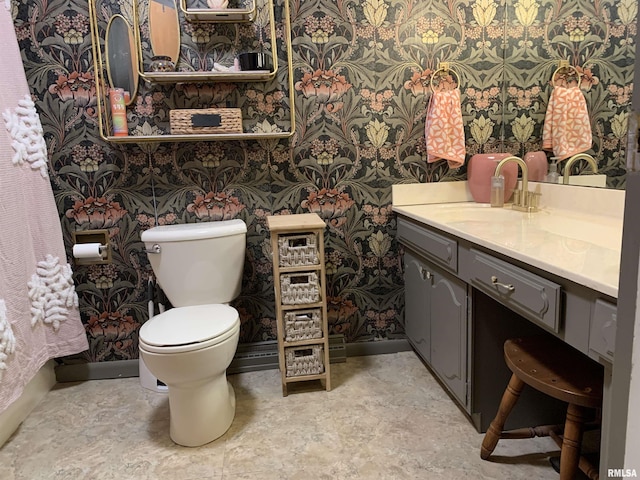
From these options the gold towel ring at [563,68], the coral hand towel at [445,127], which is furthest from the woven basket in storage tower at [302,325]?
the gold towel ring at [563,68]

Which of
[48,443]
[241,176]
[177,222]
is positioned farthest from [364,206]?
[48,443]

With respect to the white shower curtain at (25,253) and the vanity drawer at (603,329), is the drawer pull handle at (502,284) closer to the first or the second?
the vanity drawer at (603,329)

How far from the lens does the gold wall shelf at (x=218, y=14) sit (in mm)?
2068

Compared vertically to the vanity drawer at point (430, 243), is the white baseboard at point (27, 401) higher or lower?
lower

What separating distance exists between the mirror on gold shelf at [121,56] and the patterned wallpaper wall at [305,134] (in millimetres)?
52

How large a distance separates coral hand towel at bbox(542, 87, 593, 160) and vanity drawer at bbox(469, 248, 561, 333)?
74cm

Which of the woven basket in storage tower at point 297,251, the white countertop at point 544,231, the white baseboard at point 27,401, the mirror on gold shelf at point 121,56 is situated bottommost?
the white baseboard at point 27,401

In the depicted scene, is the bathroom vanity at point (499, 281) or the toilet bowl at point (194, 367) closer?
the bathroom vanity at point (499, 281)

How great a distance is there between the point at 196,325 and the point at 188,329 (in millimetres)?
49

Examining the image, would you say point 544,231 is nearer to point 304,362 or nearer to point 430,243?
point 430,243

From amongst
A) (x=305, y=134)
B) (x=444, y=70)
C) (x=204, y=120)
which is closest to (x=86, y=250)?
(x=204, y=120)

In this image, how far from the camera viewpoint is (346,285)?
252 cm

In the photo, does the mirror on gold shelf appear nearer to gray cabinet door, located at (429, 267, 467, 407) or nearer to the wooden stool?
gray cabinet door, located at (429, 267, 467, 407)

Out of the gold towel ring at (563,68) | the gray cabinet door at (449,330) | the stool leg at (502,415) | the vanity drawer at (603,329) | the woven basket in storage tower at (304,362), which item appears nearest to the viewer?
the vanity drawer at (603,329)
